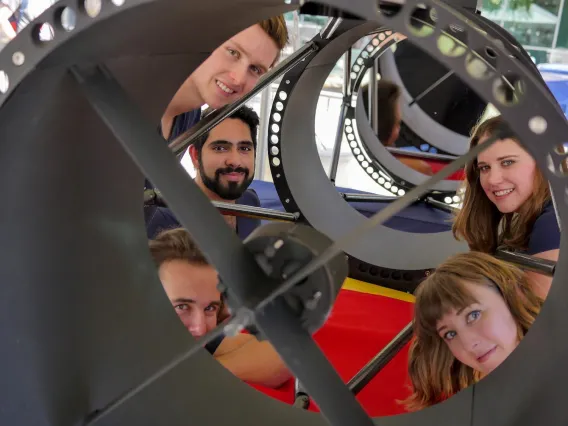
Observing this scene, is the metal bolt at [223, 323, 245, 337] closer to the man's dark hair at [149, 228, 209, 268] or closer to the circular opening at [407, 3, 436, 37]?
the circular opening at [407, 3, 436, 37]

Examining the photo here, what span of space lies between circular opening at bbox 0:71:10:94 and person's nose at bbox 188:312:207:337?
0.54 m

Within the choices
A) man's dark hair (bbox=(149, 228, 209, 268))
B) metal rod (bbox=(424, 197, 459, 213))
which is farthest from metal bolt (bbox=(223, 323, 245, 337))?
metal rod (bbox=(424, 197, 459, 213))

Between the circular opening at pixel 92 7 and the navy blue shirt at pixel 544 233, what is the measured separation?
839mm

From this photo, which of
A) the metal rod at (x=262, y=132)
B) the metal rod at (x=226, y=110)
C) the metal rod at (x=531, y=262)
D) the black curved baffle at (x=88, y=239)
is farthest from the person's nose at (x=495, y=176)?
the metal rod at (x=262, y=132)

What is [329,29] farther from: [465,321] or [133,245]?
[133,245]

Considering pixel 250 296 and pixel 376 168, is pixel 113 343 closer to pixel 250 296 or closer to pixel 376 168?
pixel 250 296

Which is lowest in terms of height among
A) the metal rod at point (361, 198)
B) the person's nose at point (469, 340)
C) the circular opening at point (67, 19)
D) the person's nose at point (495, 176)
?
the person's nose at point (469, 340)

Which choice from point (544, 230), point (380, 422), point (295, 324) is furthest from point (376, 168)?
point (295, 324)

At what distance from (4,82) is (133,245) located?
21 centimetres

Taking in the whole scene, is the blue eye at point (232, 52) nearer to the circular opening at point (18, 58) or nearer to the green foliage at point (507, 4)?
the circular opening at point (18, 58)

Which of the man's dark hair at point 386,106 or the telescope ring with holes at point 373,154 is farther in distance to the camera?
the man's dark hair at point 386,106

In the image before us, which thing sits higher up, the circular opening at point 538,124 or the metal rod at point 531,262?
the circular opening at point 538,124

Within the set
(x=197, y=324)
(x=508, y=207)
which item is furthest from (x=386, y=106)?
(x=197, y=324)

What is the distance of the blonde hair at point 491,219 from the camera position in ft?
3.36
